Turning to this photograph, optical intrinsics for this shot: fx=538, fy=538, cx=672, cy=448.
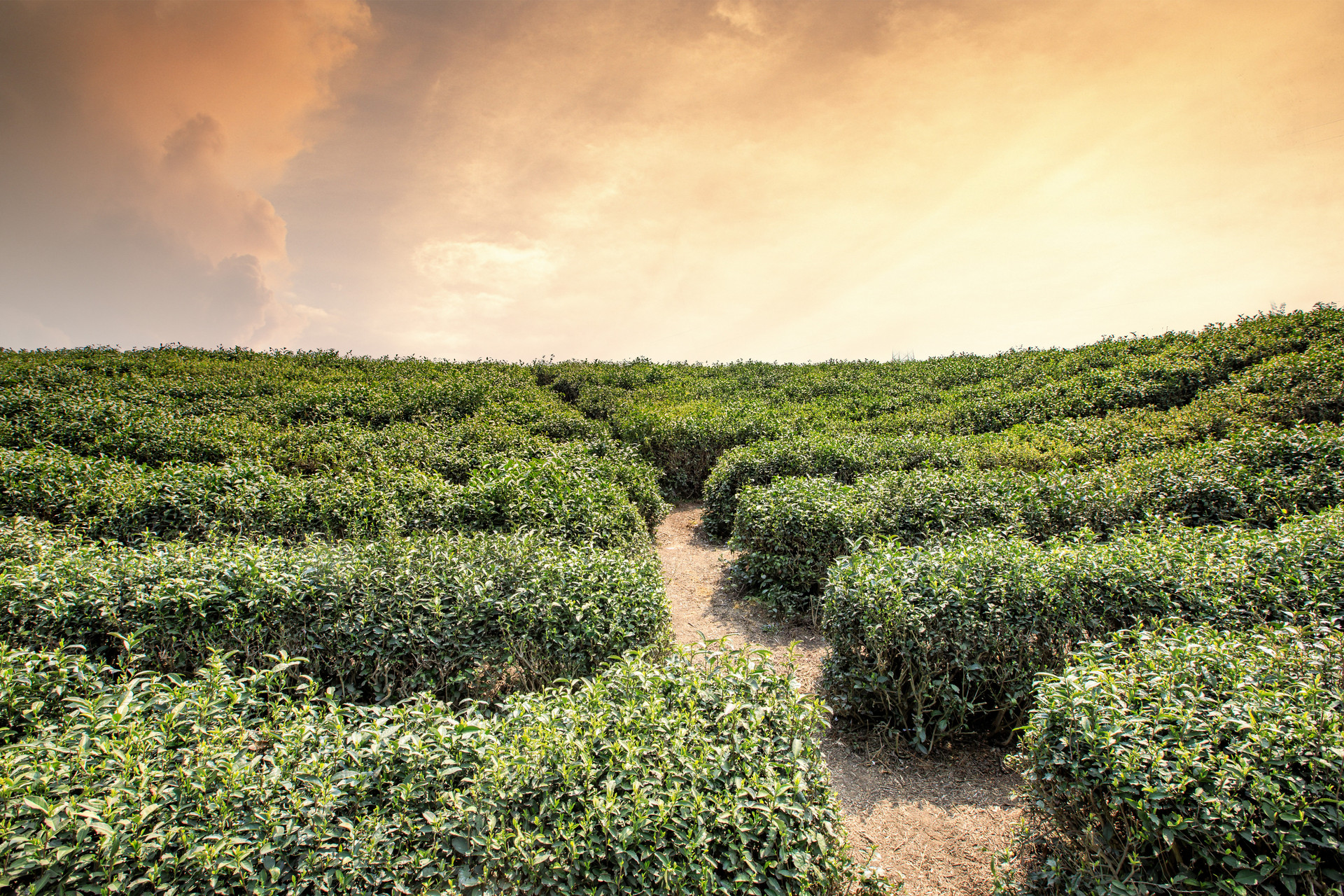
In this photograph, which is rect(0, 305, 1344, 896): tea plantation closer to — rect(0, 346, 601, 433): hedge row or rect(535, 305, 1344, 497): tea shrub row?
rect(0, 346, 601, 433): hedge row

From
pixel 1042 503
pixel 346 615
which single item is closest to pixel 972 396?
pixel 1042 503

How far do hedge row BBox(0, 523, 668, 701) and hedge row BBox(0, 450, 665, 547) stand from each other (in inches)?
74.7

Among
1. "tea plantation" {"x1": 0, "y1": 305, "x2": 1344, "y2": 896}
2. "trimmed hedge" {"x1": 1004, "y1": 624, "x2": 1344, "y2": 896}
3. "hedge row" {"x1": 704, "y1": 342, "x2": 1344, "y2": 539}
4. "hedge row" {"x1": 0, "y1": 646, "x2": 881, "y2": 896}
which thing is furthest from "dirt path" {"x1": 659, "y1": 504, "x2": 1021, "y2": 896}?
"hedge row" {"x1": 704, "y1": 342, "x2": 1344, "y2": 539}

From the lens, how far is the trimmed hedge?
8.21 feet

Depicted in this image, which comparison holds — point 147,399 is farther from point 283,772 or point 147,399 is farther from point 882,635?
point 882,635

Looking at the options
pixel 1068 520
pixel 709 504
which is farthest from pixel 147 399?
pixel 1068 520

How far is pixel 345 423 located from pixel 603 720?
1193cm

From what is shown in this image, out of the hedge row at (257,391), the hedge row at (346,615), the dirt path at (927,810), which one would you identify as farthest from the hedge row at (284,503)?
the hedge row at (257,391)

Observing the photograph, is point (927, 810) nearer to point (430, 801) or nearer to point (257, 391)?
point (430, 801)

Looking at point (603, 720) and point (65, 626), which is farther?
point (65, 626)

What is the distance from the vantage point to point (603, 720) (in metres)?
3.08

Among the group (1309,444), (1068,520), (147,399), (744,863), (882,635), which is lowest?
(744,863)

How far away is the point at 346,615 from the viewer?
466cm

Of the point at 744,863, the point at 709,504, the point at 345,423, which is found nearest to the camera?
the point at 744,863
